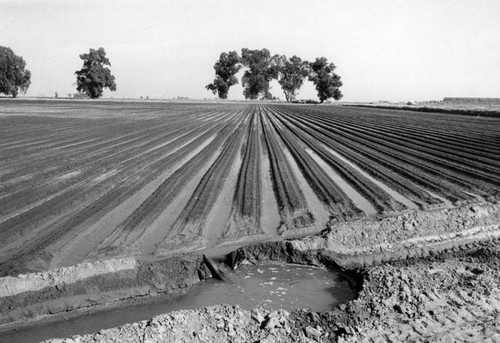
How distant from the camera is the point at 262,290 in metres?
5.47

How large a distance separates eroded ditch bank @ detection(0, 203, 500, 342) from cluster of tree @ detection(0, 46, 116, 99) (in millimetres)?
78730

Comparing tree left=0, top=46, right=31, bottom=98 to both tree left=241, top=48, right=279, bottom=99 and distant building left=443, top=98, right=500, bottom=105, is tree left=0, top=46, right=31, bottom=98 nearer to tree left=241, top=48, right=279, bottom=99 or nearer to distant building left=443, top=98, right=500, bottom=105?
tree left=241, top=48, right=279, bottom=99

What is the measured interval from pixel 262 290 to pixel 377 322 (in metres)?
1.56

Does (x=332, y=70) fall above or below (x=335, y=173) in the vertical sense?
above

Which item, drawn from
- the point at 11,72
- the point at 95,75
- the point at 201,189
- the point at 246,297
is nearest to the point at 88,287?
the point at 246,297

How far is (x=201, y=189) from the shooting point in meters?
9.82

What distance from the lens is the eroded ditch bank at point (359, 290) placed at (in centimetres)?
422

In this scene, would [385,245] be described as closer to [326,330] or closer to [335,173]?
[326,330]

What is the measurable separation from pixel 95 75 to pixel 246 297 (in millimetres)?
79991

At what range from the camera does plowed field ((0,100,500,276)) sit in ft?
22.6

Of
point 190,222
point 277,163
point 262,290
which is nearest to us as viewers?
point 262,290

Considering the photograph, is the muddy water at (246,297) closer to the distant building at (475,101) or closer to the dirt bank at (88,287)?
the dirt bank at (88,287)

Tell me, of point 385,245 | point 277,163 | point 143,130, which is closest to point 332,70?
point 143,130

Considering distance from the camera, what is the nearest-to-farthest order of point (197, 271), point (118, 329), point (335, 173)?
point (118, 329) < point (197, 271) < point (335, 173)
